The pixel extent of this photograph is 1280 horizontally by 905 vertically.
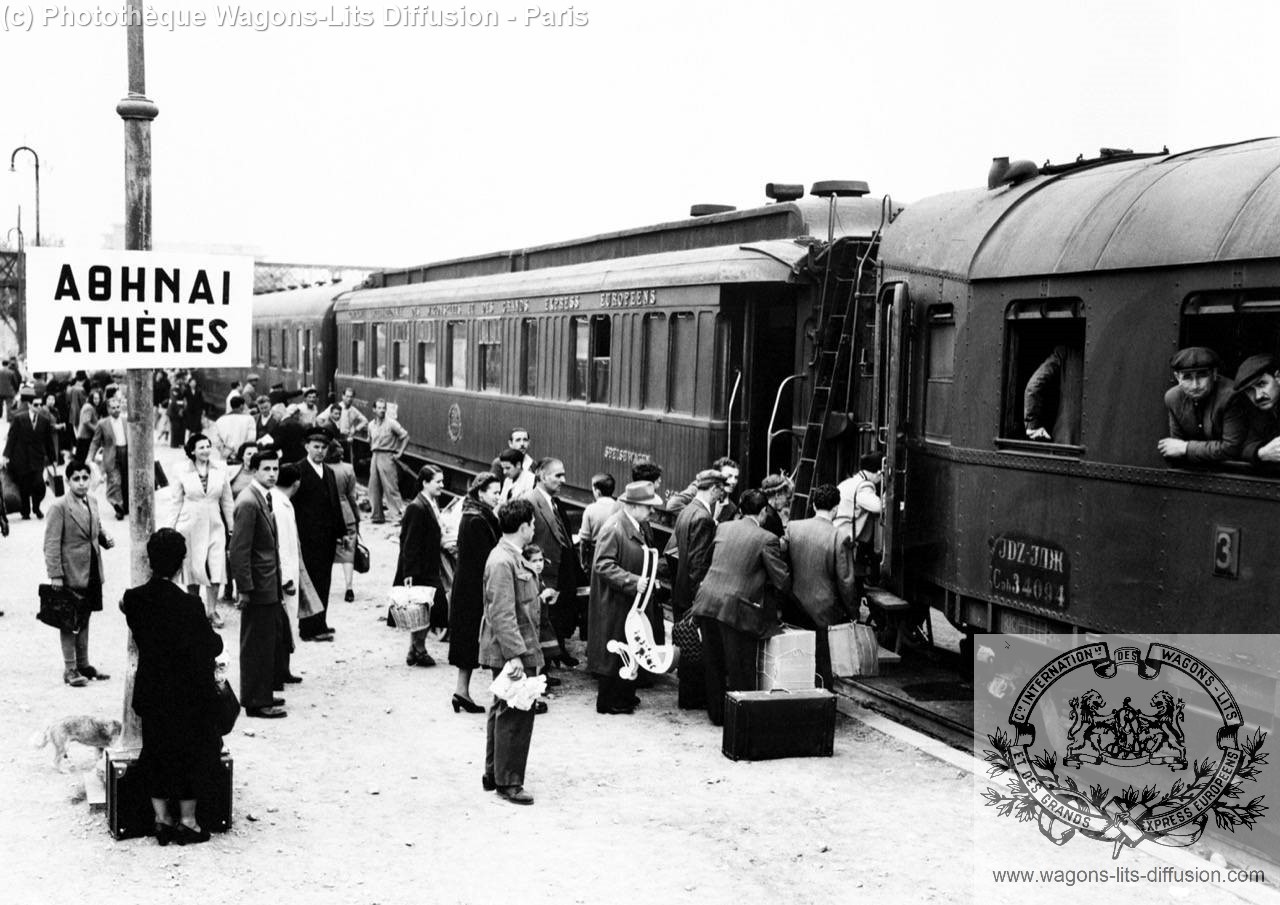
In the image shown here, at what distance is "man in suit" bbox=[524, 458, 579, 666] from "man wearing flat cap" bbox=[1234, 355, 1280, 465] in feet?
16.3

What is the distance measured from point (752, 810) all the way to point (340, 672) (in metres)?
4.42

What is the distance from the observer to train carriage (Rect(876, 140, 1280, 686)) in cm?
677

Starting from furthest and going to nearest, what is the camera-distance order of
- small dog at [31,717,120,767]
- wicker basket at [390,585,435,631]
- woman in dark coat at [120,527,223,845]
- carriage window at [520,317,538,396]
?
carriage window at [520,317,538,396] < wicker basket at [390,585,435,631] < small dog at [31,717,120,767] < woman in dark coat at [120,527,223,845]

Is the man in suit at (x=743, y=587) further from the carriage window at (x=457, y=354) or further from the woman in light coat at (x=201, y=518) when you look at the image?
the carriage window at (x=457, y=354)

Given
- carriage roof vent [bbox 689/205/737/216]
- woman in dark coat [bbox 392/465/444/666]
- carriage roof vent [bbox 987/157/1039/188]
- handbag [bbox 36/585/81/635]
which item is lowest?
handbag [bbox 36/585/81/635]

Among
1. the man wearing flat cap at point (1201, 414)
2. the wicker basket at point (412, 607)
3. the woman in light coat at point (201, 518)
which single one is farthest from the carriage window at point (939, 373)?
the woman in light coat at point (201, 518)

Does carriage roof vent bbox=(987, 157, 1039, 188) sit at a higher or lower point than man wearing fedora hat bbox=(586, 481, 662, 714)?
higher

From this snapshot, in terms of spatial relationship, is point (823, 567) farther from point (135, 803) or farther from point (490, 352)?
point (490, 352)

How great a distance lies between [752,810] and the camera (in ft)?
24.3

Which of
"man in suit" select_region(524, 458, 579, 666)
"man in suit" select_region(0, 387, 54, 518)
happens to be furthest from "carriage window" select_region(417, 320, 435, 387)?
"man in suit" select_region(524, 458, 579, 666)

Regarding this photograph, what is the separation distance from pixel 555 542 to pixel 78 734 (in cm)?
386

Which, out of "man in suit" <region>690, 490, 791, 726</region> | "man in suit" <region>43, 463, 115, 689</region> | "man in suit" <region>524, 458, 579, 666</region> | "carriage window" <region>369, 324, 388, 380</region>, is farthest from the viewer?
"carriage window" <region>369, 324, 388, 380</region>

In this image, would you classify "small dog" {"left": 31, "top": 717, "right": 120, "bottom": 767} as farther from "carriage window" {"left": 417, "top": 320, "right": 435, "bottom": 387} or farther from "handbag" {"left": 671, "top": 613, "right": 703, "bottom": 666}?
"carriage window" {"left": 417, "top": 320, "right": 435, "bottom": 387}

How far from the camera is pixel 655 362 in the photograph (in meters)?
13.9
